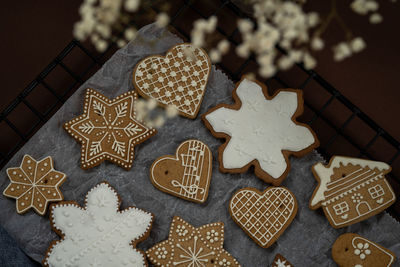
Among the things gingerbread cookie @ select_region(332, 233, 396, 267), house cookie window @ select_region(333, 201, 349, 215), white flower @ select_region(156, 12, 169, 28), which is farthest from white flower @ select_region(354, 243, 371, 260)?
white flower @ select_region(156, 12, 169, 28)

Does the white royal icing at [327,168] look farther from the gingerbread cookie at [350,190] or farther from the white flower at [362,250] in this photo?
the white flower at [362,250]

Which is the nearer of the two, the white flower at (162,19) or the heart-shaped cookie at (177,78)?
the white flower at (162,19)

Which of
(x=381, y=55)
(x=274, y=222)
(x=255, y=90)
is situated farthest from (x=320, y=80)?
(x=274, y=222)

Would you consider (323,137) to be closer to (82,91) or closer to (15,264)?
(82,91)

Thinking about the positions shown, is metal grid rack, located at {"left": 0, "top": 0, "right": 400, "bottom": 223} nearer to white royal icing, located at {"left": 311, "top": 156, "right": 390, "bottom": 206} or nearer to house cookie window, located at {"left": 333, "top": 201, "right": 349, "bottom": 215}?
white royal icing, located at {"left": 311, "top": 156, "right": 390, "bottom": 206}

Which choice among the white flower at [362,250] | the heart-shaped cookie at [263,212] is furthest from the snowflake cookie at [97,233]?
the white flower at [362,250]

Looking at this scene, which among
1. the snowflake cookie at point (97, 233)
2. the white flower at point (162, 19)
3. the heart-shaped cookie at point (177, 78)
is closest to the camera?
the white flower at point (162, 19)
